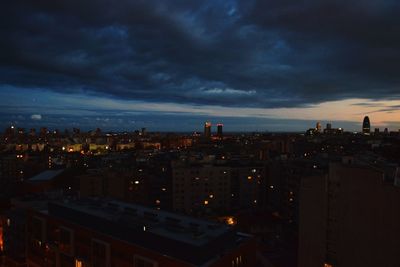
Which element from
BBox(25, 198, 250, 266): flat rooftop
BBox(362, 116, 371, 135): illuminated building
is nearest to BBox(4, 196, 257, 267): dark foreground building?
BBox(25, 198, 250, 266): flat rooftop

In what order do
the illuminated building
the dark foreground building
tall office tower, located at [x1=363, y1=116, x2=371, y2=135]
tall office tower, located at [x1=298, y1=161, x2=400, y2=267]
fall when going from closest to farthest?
1. the dark foreground building
2. tall office tower, located at [x1=298, y1=161, x2=400, y2=267]
3. the illuminated building
4. tall office tower, located at [x1=363, y1=116, x2=371, y2=135]

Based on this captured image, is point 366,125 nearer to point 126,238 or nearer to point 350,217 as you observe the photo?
point 350,217

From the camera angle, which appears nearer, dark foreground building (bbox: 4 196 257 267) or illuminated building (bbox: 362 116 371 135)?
dark foreground building (bbox: 4 196 257 267)

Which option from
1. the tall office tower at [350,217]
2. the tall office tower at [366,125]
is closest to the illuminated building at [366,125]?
the tall office tower at [366,125]

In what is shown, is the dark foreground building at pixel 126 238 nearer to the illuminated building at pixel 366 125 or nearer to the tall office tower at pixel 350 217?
the tall office tower at pixel 350 217

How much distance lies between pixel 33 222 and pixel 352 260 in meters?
14.7

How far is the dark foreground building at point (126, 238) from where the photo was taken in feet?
34.8

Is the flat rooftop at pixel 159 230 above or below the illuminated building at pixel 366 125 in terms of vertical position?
below

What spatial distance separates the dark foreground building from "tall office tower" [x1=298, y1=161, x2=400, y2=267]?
512 centimetres

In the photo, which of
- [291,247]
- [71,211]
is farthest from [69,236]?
[291,247]

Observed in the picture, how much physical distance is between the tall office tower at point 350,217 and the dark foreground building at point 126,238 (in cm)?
512

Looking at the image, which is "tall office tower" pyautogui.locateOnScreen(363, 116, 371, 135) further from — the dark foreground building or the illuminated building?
the dark foreground building

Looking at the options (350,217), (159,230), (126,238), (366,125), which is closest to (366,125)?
(366,125)

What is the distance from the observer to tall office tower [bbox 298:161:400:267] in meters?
13.3
